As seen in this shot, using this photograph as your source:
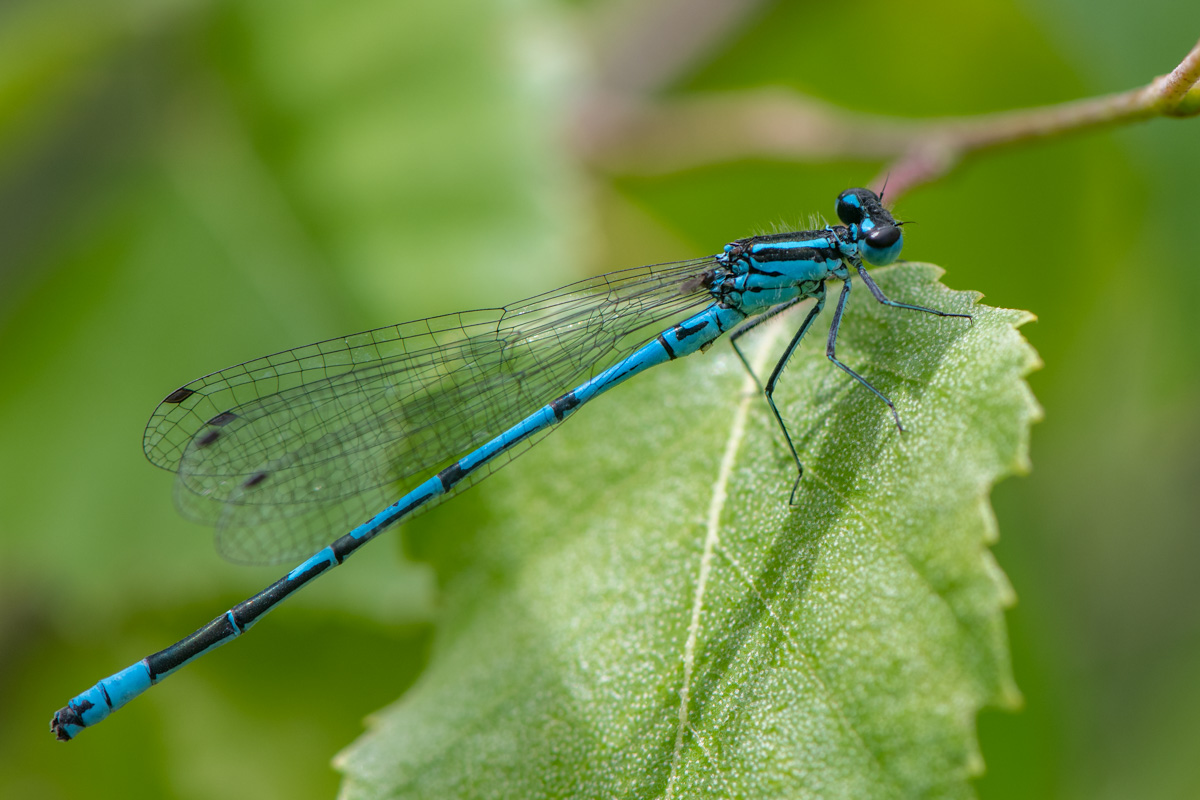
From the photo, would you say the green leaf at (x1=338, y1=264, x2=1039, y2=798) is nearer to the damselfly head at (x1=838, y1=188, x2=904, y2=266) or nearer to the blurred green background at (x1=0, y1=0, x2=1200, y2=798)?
the damselfly head at (x1=838, y1=188, x2=904, y2=266)

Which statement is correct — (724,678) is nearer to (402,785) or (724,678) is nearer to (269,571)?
(402,785)

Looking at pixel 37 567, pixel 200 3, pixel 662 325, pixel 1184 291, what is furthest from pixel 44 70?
pixel 1184 291

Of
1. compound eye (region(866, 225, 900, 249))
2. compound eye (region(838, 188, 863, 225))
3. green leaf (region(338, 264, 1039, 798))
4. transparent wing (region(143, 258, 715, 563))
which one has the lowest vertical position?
green leaf (region(338, 264, 1039, 798))

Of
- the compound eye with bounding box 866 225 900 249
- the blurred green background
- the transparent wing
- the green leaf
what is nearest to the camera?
the green leaf

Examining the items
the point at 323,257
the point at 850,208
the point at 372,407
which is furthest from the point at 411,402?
the point at 850,208

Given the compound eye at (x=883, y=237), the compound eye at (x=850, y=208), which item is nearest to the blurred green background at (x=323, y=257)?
the compound eye at (x=850, y=208)

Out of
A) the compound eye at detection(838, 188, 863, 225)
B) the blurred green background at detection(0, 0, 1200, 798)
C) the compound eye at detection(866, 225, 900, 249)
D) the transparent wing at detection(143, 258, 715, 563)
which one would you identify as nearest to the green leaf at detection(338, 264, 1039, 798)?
the compound eye at detection(866, 225, 900, 249)
